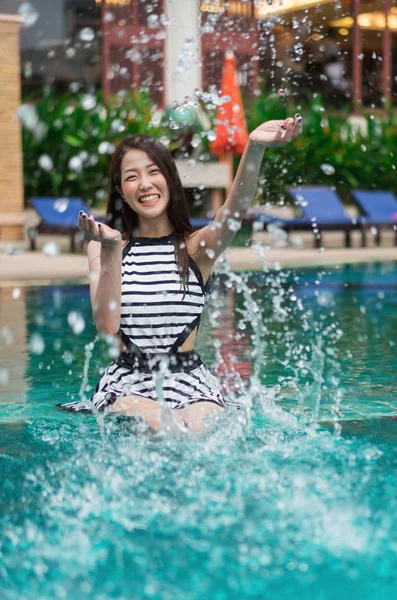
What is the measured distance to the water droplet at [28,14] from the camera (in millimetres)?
17570

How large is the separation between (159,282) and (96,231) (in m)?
0.55

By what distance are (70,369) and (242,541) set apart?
11.1 ft

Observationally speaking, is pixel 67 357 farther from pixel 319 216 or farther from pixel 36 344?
pixel 319 216

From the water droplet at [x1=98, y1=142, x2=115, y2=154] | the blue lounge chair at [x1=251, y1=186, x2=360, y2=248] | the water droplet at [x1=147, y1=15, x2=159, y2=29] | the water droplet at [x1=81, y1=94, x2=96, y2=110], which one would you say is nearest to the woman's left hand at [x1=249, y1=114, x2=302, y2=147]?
the blue lounge chair at [x1=251, y1=186, x2=360, y2=248]

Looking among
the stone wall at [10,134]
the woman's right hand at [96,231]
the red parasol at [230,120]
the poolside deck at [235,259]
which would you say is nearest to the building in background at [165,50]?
A: the stone wall at [10,134]

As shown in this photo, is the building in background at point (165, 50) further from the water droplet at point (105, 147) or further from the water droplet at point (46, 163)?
the water droplet at point (46, 163)

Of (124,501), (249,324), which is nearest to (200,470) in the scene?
(124,501)

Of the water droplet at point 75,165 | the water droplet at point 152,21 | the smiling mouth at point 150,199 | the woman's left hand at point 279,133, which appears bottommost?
the water droplet at point 75,165

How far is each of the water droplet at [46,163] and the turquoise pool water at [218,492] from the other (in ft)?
34.9

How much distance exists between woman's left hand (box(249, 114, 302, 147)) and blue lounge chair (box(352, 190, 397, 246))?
12.2m

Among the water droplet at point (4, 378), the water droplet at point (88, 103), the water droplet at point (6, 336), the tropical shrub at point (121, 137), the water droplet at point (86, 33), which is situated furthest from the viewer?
the water droplet at point (86, 33)

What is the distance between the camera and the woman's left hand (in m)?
3.73

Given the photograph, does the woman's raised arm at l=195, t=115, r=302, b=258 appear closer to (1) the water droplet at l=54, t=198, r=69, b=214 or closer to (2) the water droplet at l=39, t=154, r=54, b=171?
(1) the water droplet at l=54, t=198, r=69, b=214

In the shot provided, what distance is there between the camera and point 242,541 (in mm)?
2938
